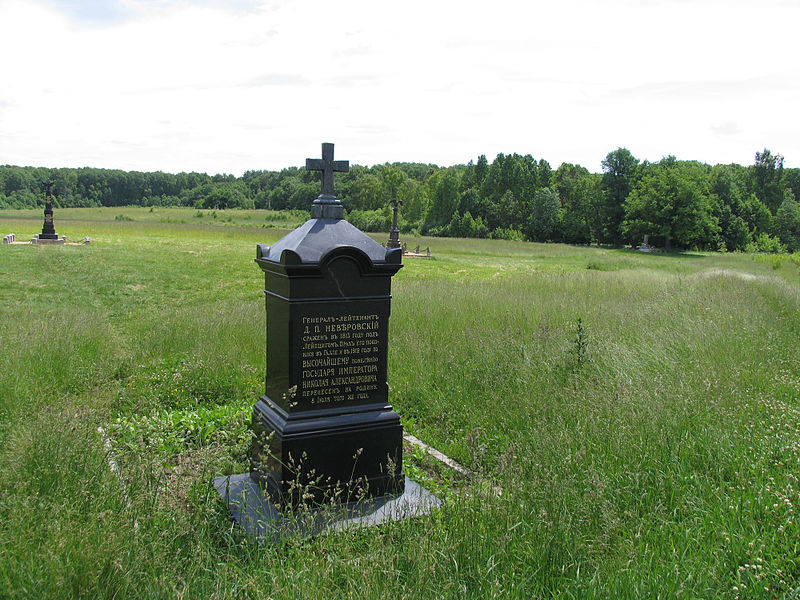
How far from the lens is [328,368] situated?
15.2ft

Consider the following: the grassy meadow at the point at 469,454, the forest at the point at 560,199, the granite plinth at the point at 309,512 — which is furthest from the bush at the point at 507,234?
the granite plinth at the point at 309,512

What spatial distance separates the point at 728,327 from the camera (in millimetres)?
8805

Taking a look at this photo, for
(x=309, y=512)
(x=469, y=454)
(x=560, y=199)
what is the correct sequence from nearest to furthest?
(x=309, y=512) < (x=469, y=454) < (x=560, y=199)

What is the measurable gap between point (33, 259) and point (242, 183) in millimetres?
83285

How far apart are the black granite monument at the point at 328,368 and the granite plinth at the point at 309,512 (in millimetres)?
124

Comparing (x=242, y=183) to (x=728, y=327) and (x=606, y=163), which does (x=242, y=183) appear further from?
(x=728, y=327)

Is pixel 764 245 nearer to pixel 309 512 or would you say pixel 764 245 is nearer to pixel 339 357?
pixel 339 357

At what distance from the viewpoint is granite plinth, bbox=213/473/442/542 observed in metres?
3.61

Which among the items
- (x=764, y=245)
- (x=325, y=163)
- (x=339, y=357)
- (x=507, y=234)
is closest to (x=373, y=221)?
(x=507, y=234)

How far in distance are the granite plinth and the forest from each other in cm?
4919

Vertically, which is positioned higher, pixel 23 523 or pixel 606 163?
pixel 606 163

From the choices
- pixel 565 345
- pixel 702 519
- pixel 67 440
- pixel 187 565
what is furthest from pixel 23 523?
pixel 565 345

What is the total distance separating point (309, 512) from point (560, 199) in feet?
259

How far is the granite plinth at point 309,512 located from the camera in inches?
142
